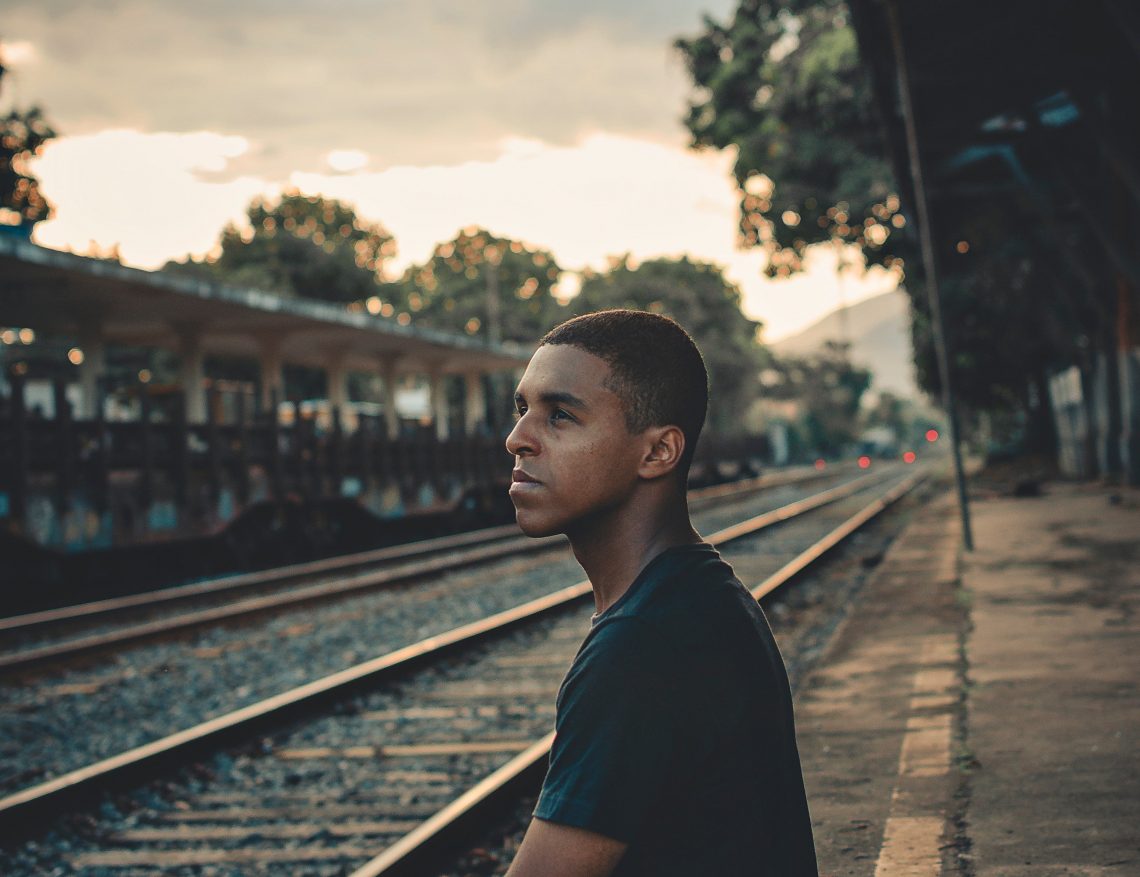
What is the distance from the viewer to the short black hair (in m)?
1.67

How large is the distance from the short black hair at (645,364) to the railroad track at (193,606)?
8161 millimetres

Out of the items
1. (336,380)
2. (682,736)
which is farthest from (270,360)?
(682,736)

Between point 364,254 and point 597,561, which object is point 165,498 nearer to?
point 597,561

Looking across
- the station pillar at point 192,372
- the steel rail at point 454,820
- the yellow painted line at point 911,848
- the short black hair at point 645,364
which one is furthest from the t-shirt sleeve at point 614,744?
the station pillar at point 192,372

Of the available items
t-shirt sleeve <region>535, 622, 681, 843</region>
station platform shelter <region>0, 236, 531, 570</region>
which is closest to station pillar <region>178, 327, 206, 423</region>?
station platform shelter <region>0, 236, 531, 570</region>

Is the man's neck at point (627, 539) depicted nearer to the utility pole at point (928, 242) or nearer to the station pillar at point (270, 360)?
the utility pole at point (928, 242)

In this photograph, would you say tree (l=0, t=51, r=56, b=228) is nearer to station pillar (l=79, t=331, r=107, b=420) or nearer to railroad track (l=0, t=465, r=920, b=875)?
station pillar (l=79, t=331, r=107, b=420)

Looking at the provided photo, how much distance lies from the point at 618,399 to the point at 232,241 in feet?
179

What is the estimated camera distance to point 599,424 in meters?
1.66

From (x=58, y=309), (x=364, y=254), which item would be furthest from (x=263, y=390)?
(x=364, y=254)

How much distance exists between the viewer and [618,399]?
1665 mm

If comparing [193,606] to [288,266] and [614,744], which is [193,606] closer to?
[614,744]

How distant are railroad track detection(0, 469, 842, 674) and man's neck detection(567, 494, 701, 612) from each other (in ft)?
26.6

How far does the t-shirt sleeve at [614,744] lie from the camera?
1389 millimetres
